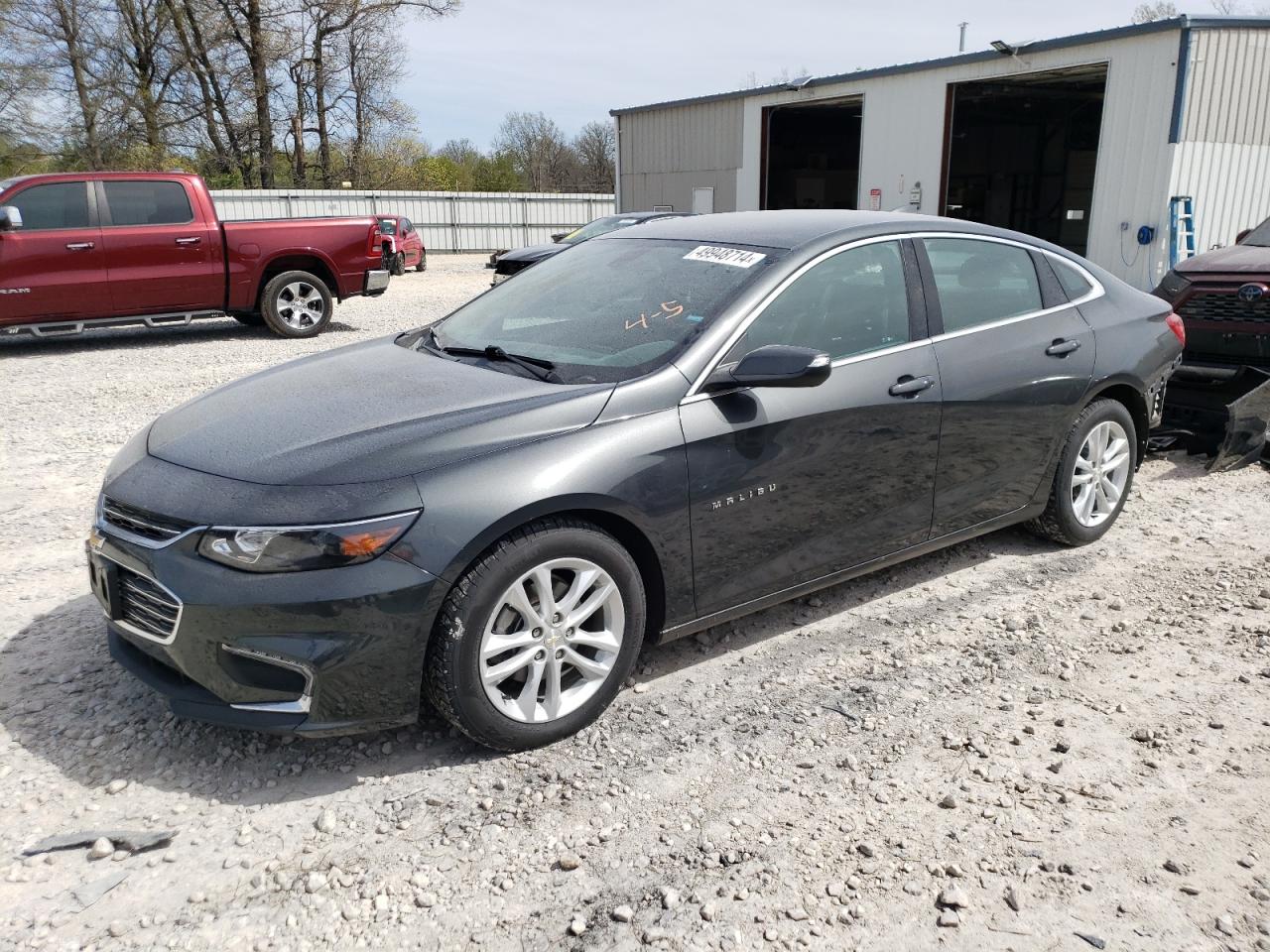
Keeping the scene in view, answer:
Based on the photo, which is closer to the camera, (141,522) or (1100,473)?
(141,522)

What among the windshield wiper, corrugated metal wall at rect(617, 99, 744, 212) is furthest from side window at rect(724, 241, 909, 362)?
corrugated metal wall at rect(617, 99, 744, 212)

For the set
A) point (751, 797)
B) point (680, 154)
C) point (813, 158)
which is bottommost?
point (751, 797)

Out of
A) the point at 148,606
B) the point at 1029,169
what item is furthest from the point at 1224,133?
the point at 148,606

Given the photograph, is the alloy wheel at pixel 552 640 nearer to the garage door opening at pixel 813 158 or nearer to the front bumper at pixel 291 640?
the front bumper at pixel 291 640

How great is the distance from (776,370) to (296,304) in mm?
10348

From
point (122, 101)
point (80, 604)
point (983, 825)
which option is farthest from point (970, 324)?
point (122, 101)

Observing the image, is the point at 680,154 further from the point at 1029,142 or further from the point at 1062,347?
the point at 1062,347

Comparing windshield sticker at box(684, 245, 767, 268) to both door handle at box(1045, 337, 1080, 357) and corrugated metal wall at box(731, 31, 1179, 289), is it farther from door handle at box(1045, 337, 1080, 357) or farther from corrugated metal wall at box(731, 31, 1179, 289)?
corrugated metal wall at box(731, 31, 1179, 289)

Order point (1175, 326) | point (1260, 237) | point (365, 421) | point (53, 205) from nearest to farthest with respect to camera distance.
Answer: point (365, 421), point (1175, 326), point (1260, 237), point (53, 205)

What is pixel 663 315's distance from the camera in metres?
3.72

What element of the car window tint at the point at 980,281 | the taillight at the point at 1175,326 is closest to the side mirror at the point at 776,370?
the car window tint at the point at 980,281

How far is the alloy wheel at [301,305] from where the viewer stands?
12344 millimetres

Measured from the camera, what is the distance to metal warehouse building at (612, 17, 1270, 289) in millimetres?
15477

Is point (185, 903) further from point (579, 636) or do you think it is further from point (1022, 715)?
point (1022, 715)
